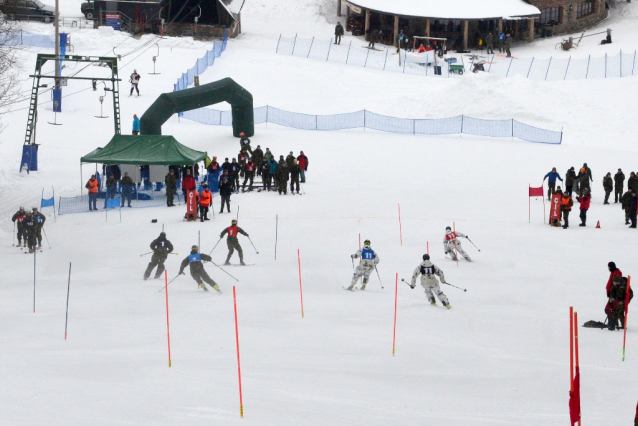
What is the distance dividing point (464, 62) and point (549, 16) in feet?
28.1

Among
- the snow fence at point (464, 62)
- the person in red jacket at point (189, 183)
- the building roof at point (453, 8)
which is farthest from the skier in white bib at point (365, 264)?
the building roof at point (453, 8)

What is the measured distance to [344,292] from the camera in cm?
1950

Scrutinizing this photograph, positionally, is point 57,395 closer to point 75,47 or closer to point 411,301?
point 411,301

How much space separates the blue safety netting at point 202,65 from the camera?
144 ft

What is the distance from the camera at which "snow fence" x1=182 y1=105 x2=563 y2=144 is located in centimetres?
3872

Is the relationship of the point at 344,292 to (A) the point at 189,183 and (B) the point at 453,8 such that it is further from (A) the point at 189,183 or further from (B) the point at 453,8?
(B) the point at 453,8

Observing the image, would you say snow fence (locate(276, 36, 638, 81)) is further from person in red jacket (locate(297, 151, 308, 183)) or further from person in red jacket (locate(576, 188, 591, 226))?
person in red jacket (locate(576, 188, 591, 226))

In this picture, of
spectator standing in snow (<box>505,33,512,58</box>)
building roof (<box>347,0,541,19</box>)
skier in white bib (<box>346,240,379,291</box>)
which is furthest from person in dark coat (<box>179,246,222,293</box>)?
building roof (<box>347,0,541,19</box>)

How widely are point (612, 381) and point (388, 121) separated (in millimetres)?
26876

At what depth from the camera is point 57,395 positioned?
42.8ft

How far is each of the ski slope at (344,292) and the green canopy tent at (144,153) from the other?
1.82 m

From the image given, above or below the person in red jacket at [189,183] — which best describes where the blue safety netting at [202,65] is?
above

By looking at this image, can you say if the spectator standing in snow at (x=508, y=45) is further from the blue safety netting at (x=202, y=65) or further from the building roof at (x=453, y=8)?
the blue safety netting at (x=202, y=65)

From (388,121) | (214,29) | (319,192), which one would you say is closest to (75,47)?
(214,29)
